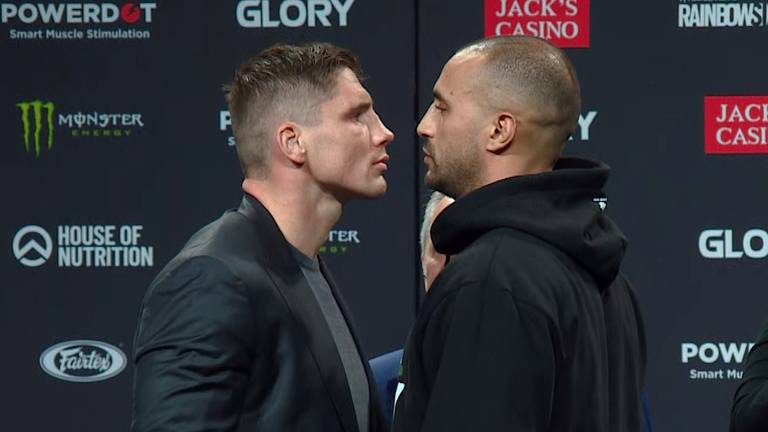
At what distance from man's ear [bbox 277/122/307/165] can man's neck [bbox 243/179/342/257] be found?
0.04 metres

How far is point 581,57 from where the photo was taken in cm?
404

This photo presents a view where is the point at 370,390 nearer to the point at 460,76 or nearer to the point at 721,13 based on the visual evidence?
the point at 460,76

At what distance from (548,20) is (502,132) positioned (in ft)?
7.28

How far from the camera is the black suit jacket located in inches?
74.7

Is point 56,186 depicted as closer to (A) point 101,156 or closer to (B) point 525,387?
(A) point 101,156

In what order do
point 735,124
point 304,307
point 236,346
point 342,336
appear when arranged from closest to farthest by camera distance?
1. point 236,346
2. point 304,307
3. point 342,336
4. point 735,124

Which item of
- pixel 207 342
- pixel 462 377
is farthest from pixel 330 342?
pixel 462 377

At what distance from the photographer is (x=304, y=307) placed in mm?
2092

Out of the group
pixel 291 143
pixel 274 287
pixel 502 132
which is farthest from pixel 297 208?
pixel 502 132

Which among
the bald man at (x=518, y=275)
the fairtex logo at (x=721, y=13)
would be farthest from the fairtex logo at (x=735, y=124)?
the bald man at (x=518, y=275)

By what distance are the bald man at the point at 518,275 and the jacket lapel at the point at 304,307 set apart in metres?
0.24

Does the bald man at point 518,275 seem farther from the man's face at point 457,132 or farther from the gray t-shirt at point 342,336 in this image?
the gray t-shirt at point 342,336

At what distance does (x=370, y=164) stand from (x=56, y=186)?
2.08 meters

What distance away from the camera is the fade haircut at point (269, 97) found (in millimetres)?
2234
